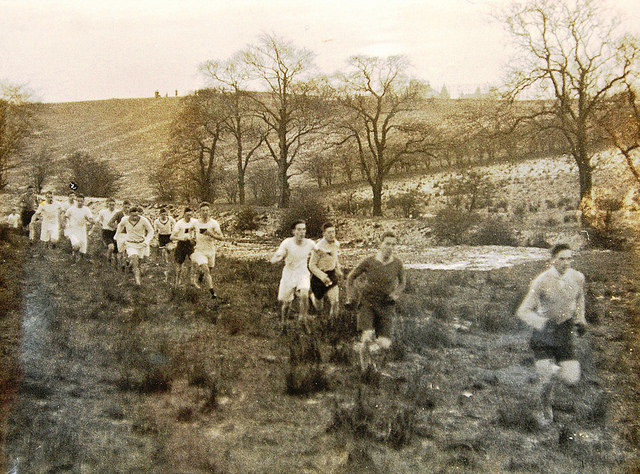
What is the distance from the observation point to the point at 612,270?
17.7 metres

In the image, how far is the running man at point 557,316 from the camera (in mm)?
6000

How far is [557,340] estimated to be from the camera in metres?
6.02

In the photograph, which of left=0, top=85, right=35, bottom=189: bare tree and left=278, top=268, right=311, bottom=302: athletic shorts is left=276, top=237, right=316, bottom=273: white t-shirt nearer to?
left=278, top=268, right=311, bottom=302: athletic shorts

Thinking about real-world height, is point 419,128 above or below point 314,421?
above

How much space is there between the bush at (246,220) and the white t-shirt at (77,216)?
17764 mm

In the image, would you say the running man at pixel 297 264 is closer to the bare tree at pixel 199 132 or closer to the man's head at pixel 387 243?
the man's head at pixel 387 243

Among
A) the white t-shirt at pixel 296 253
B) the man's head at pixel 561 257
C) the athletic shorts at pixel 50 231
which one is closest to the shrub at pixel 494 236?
the athletic shorts at pixel 50 231

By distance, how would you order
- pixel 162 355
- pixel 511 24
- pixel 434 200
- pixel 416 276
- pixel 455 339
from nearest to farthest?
pixel 162 355, pixel 455 339, pixel 416 276, pixel 511 24, pixel 434 200

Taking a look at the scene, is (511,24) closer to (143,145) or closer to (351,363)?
(351,363)

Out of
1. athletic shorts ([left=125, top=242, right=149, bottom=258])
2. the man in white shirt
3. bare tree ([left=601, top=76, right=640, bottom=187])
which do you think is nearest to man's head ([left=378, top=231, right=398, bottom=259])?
the man in white shirt

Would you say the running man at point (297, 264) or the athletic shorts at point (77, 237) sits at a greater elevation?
the athletic shorts at point (77, 237)

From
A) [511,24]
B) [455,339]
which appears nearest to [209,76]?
[511,24]

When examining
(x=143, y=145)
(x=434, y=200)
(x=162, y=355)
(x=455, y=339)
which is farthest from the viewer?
(x=143, y=145)

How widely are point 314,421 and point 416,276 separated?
11608mm
